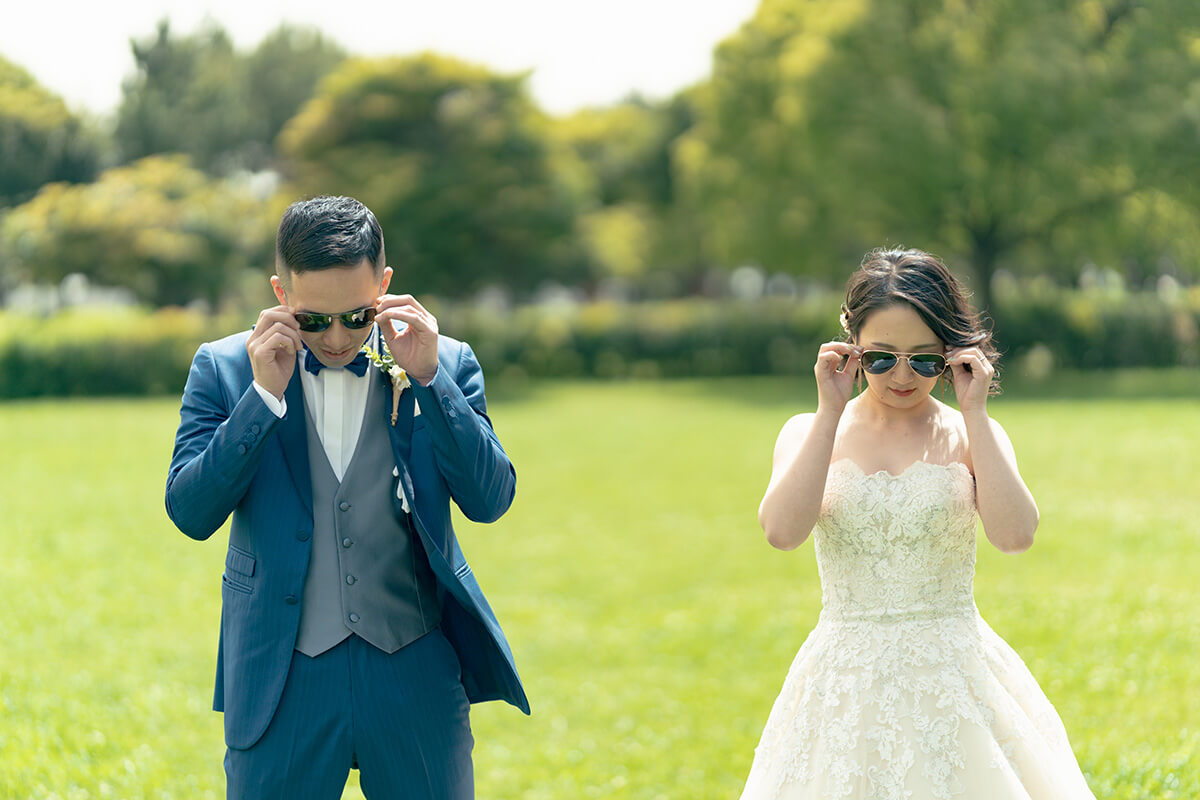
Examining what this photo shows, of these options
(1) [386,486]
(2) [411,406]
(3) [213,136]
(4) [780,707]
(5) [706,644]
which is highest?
(3) [213,136]

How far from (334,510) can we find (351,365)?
403mm

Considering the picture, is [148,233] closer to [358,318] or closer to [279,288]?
[279,288]

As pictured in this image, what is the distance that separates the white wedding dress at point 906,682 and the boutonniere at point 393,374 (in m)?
1.39

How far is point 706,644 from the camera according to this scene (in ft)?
32.2

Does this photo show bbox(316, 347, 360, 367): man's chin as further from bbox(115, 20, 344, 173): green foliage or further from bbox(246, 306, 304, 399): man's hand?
bbox(115, 20, 344, 173): green foliage

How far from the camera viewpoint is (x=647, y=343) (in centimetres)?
4047

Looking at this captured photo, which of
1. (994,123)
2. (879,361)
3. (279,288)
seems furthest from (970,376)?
(994,123)

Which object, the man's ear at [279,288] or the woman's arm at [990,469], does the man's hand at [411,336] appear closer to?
the man's ear at [279,288]

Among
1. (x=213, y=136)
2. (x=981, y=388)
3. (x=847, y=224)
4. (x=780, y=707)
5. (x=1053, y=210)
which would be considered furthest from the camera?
(x=213, y=136)

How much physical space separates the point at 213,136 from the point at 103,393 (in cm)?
3180

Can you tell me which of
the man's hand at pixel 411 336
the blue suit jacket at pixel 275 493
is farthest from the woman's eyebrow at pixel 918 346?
the man's hand at pixel 411 336

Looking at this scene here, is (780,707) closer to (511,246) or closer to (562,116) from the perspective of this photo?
(511,246)

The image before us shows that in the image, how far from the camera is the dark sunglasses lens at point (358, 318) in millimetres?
3150

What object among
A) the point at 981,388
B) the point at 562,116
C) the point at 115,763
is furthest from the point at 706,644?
the point at 562,116
